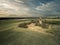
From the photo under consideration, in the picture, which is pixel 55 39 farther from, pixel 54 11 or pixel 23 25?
pixel 23 25

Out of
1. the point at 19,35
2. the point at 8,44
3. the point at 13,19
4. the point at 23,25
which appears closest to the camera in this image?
the point at 8,44

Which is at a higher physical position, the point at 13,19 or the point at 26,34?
the point at 13,19

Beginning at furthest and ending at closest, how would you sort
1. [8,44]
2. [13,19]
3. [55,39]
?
[13,19] → [55,39] → [8,44]

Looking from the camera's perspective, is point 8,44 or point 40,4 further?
point 40,4

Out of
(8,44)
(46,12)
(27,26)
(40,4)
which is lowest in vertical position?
(8,44)

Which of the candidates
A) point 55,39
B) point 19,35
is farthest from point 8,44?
point 55,39

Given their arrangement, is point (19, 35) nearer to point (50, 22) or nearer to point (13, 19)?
point (13, 19)
